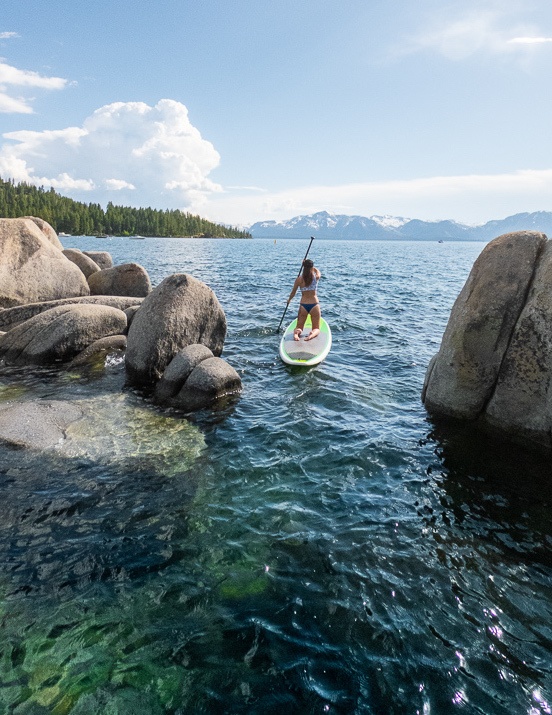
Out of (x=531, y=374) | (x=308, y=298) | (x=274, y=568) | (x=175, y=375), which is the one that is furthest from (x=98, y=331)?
(x=531, y=374)

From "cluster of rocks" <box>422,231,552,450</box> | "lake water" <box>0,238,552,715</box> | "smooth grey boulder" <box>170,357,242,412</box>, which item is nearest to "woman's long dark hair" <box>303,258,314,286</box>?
"smooth grey boulder" <box>170,357,242,412</box>

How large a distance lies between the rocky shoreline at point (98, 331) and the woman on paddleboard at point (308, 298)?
9.58 ft

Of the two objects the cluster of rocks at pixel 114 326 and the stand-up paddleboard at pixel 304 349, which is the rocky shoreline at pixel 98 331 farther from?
the stand-up paddleboard at pixel 304 349

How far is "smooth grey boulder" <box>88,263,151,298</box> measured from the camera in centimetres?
2033

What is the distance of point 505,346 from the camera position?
29.6 feet

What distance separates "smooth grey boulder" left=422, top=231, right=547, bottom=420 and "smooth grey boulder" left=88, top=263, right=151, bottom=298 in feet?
49.1

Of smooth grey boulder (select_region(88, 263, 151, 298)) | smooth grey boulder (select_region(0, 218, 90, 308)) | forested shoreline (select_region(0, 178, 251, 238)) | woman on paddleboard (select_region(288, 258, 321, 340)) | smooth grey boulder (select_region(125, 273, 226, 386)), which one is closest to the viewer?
smooth grey boulder (select_region(125, 273, 226, 386))

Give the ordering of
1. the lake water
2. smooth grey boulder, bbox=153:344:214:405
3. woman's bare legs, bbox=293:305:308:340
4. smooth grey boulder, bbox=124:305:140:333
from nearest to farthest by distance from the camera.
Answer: the lake water → smooth grey boulder, bbox=153:344:214:405 → woman's bare legs, bbox=293:305:308:340 → smooth grey boulder, bbox=124:305:140:333

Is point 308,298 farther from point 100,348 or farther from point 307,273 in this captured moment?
point 100,348

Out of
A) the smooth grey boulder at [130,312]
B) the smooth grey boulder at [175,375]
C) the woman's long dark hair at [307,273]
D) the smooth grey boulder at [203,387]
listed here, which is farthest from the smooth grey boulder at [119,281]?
the smooth grey boulder at [203,387]

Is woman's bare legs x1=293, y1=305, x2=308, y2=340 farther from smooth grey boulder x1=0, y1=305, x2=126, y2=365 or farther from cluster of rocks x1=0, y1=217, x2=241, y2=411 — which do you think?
smooth grey boulder x1=0, y1=305, x2=126, y2=365

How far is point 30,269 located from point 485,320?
15997mm

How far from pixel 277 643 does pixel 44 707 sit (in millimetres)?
2156

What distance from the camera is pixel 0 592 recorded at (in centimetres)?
514
